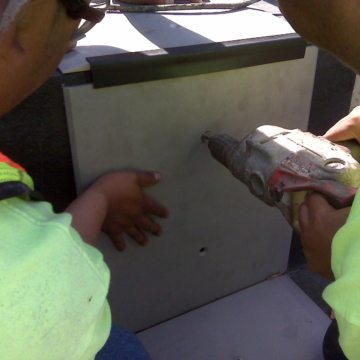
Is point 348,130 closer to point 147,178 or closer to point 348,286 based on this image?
point 147,178

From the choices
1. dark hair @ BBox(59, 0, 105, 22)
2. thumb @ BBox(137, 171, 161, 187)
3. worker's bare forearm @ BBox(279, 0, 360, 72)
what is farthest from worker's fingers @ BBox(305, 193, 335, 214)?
dark hair @ BBox(59, 0, 105, 22)

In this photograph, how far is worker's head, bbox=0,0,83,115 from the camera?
21.9 inches

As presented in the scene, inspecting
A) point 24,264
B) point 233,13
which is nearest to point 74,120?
point 24,264

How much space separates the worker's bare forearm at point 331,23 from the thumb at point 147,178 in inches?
14.8

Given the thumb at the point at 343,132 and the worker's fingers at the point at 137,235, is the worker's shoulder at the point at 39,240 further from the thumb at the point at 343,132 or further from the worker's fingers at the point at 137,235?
the thumb at the point at 343,132

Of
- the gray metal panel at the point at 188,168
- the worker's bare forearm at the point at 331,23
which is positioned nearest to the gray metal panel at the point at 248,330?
the gray metal panel at the point at 188,168

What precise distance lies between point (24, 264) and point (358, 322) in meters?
0.34

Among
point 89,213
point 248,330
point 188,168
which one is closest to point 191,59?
point 188,168

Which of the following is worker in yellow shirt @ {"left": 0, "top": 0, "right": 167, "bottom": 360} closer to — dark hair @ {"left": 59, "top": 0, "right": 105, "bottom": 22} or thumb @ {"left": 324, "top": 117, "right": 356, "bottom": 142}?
dark hair @ {"left": 59, "top": 0, "right": 105, "bottom": 22}

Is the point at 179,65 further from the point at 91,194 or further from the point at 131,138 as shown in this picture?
the point at 91,194

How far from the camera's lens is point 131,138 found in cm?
92

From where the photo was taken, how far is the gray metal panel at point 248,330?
1.16 metres

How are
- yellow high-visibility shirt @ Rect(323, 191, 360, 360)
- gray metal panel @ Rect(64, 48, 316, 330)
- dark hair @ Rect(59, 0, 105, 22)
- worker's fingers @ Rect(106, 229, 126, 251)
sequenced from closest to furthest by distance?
yellow high-visibility shirt @ Rect(323, 191, 360, 360), dark hair @ Rect(59, 0, 105, 22), gray metal panel @ Rect(64, 48, 316, 330), worker's fingers @ Rect(106, 229, 126, 251)

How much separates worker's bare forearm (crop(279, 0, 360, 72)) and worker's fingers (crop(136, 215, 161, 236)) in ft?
1.58
